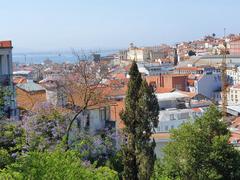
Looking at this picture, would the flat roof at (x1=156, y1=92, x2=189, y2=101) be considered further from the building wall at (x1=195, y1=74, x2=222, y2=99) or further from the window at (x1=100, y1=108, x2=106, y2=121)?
the window at (x1=100, y1=108, x2=106, y2=121)

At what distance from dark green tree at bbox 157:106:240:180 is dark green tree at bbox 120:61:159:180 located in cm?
273

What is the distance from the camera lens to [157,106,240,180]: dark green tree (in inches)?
802

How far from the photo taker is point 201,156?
20.5 m

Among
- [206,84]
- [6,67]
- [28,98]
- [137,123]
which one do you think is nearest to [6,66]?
[6,67]

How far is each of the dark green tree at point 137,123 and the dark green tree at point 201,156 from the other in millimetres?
2728

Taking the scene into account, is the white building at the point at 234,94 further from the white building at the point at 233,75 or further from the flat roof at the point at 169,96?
the flat roof at the point at 169,96

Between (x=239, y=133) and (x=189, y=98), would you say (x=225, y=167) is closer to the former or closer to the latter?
(x=239, y=133)

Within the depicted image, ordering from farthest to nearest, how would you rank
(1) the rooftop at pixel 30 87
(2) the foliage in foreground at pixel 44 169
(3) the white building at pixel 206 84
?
(3) the white building at pixel 206 84 → (1) the rooftop at pixel 30 87 → (2) the foliage in foreground at pixel 44 169

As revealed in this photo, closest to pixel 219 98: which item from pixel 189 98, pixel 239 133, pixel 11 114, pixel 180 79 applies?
pixel 180 79

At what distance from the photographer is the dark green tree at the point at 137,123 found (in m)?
17.9

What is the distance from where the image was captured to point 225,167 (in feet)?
67.4

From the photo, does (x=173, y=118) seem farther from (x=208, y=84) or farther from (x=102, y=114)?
(x=208, y=84)

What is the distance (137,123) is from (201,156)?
377 cm

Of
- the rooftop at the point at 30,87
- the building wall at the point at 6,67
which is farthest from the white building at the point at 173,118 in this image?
the building wall at the point at 6,67
